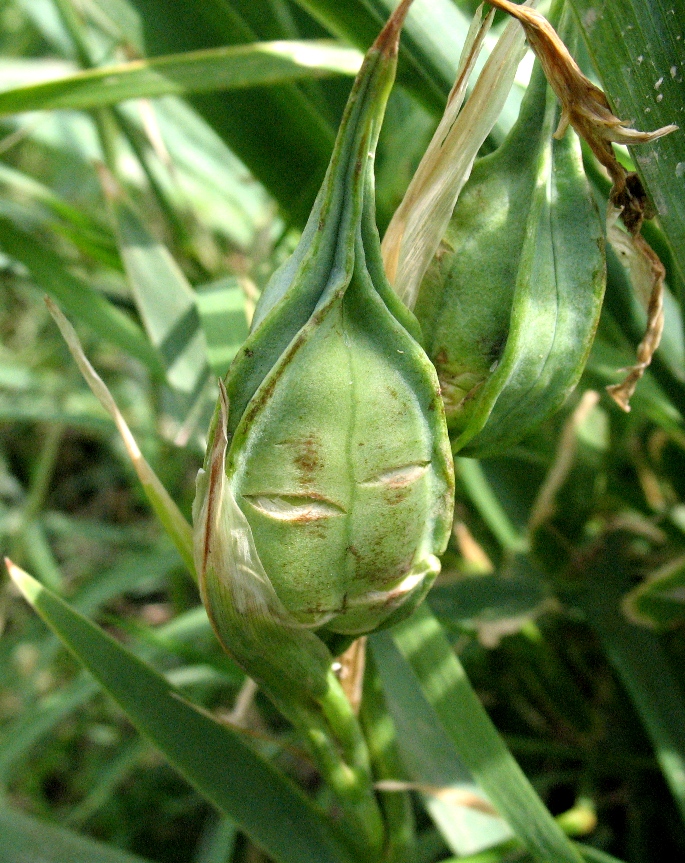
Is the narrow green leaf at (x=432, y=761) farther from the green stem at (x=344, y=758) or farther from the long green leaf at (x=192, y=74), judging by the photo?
the long green leaf at (x=192, y=74)

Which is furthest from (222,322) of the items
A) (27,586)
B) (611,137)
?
(611,137)

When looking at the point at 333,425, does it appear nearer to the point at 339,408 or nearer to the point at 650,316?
the point at 339,408

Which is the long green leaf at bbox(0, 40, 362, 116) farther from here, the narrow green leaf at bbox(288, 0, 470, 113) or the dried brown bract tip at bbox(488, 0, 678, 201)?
the dried brown bract tip at bbox(488, 0, 678, 201)

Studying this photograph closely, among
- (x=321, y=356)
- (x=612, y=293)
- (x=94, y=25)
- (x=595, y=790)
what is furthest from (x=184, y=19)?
(x=595, y=790)

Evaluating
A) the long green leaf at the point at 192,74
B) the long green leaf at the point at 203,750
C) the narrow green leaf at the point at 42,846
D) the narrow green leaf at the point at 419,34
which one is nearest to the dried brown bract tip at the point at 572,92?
the narrow green leaf at the point at 419,34

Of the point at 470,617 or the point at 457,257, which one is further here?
the point at 470,617

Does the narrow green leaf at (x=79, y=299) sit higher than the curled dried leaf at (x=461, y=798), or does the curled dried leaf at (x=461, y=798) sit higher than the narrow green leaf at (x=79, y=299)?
the narrow green leaf at (x=79, y=299)

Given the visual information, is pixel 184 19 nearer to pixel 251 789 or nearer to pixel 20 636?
pixel 251 789

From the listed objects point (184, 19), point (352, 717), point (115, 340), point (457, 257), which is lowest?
point (352, 717)
